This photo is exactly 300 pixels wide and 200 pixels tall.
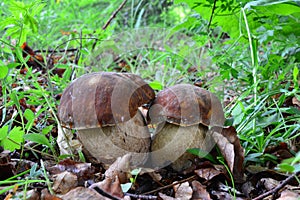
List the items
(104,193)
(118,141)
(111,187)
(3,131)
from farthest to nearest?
(118,141) < (3,131) < (111,187) < (104,193)

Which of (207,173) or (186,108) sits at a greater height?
(186,108)

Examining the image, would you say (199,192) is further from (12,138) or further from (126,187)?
(12,138)

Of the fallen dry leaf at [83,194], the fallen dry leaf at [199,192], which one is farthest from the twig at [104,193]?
the fallen dry leaf at [199,192]

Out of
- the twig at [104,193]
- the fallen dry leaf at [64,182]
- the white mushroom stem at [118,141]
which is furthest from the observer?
the white mushroom stem at [118,141]

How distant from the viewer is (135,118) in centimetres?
159

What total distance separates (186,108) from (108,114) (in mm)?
344

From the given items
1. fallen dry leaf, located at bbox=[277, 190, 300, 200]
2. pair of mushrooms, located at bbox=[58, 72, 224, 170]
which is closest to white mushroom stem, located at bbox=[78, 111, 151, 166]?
pair of mushrooms, located at bbox=[58, 72, 224, 170]

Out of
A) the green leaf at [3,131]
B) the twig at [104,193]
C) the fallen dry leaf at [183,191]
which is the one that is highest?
the green leaf at [3,131]

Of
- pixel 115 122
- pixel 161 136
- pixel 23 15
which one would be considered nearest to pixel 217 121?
pixel 161 136

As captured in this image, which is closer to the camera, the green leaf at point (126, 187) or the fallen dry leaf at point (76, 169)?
the green leaf at point (126, 187)

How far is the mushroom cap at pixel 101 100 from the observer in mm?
1452

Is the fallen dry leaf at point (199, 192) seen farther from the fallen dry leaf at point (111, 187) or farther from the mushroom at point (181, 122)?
the fallen dry leaf at point (111, 187)

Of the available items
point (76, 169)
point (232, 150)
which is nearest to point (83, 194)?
point (76, 169)

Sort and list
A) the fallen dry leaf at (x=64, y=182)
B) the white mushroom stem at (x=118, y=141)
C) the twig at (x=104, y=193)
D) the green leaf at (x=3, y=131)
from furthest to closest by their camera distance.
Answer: the white mushroom stem at (x=118, y=141) → the green leaf at (x=3, y=131) → the fallen dry leaf at (x=64, y=182) → the twig at (x=104, y=193)
